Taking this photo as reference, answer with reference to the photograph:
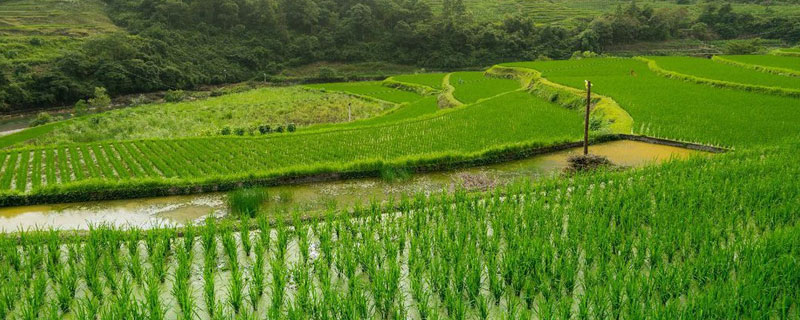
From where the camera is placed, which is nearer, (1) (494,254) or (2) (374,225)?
(1) (494,254)

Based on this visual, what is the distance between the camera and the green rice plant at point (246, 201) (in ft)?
30.2

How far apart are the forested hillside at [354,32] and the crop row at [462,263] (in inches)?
1726

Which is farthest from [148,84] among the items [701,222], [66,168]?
[701,222]

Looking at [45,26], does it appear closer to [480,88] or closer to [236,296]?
[480,88]

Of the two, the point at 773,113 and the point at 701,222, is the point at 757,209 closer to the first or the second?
the point at 701,222

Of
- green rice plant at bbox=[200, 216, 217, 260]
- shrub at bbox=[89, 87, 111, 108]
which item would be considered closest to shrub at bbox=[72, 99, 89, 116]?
shrub at bbox=[89, 87, 111, 108]

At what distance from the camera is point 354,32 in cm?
6306

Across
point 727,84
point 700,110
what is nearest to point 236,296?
point 700,110

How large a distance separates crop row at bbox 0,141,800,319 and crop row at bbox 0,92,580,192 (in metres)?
4.80

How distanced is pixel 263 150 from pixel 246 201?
4643 millimetres

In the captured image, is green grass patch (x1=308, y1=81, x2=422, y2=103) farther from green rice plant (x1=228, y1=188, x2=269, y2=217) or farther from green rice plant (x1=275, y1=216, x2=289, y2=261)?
green rice plant (x1=275, y1=216, x2=289, y2=261)

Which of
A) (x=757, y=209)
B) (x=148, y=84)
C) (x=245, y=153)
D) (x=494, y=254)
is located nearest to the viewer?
(x=494, y=254)

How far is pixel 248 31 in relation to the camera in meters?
60.6

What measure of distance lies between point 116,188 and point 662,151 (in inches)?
556
